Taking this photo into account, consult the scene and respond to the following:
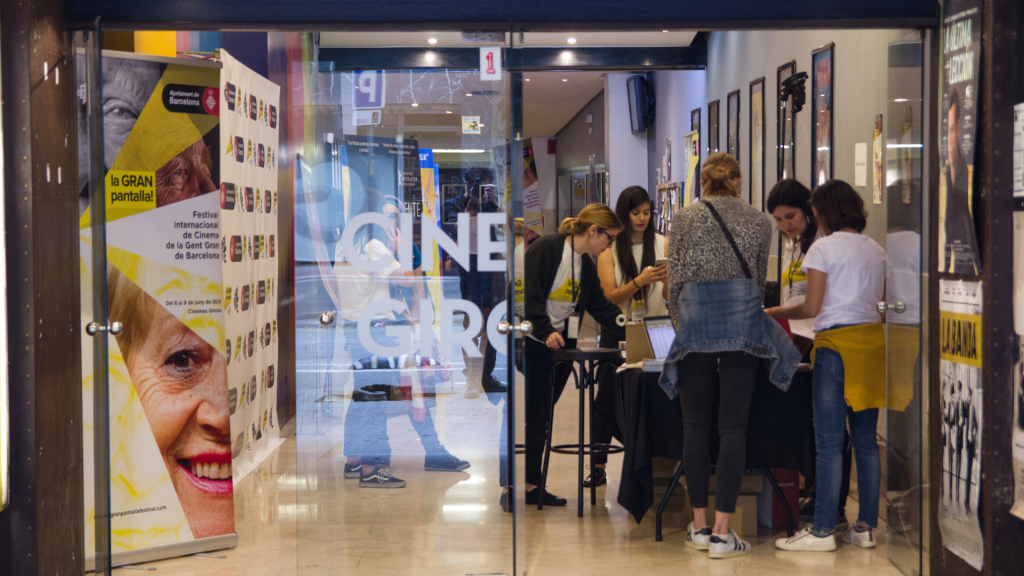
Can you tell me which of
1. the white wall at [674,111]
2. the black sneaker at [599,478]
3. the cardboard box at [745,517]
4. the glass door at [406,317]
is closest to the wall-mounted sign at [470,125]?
the glass door at [406,317]

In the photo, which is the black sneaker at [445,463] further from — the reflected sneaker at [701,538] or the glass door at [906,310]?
the glass door at [906,310]

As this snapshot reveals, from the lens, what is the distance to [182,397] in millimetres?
3625

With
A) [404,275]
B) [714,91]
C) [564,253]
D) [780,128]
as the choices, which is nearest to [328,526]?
[404,275]

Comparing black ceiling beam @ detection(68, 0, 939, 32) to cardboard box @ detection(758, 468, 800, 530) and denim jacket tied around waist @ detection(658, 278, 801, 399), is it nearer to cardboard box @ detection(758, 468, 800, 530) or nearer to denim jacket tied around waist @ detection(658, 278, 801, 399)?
denim jacket tied around waist @ detection(658, 278, 801, 399)

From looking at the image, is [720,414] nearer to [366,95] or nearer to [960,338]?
[960,338]

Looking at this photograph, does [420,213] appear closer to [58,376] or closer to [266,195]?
[58,376]

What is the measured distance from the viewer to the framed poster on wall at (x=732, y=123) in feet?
23.9

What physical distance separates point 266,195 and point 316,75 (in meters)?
2.35

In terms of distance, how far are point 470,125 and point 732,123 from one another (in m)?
4.73

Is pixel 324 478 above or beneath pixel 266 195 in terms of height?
beneath

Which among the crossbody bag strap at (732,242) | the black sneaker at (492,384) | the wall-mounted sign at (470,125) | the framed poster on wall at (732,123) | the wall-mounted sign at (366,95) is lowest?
the black sneaker at (492,384)

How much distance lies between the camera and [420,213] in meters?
3.25

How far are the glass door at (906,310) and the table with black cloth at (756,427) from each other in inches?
14.1

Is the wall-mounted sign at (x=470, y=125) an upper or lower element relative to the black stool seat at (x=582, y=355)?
upper
